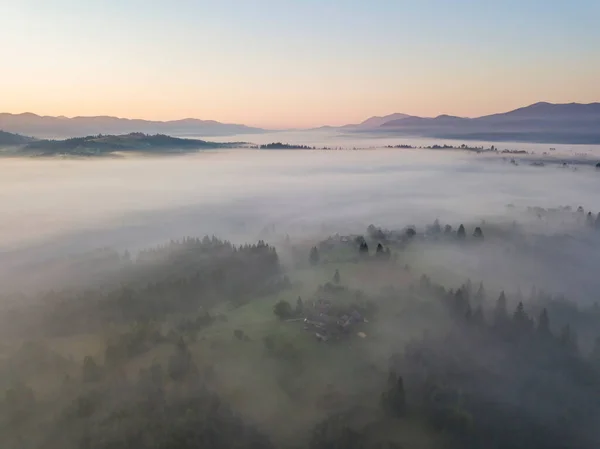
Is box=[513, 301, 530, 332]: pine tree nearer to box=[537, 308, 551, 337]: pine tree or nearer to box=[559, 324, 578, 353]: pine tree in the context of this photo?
box=[537, 308, 551, 337]: pine tree

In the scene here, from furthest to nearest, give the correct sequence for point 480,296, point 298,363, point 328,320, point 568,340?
point 480,296
point 568,340
point 328,320
point 298,363

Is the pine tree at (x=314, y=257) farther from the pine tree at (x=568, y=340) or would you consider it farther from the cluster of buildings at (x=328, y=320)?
the pine tree at (x=568, y=340)

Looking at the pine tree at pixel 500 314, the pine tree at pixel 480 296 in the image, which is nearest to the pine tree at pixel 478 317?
the pine tree at pixel 500 314

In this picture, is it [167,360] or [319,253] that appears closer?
[167,360]

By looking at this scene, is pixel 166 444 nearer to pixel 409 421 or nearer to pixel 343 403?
pixel 343 403

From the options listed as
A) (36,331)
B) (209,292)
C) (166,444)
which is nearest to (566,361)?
(166,444)

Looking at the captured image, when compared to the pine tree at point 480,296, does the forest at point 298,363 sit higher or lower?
higher

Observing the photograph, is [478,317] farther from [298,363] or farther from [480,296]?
[298,363]

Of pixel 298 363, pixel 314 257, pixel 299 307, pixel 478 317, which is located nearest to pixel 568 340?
pixel 478 317
